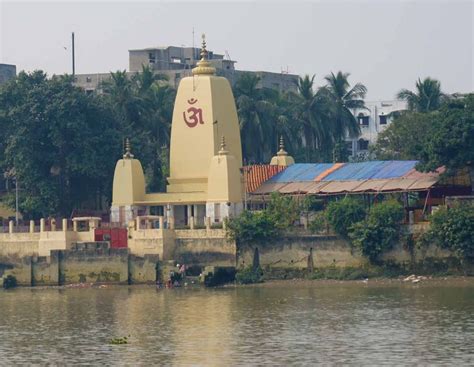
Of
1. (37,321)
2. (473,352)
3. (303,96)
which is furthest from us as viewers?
(303,96)

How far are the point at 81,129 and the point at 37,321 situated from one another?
22.4m

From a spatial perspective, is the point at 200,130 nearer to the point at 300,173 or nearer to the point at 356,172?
the point at 300,173

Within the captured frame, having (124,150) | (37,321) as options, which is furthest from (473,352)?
(124,150)

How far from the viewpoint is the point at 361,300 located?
60000mm

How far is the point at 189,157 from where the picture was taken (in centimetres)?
7675

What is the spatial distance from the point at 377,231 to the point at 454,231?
340cm

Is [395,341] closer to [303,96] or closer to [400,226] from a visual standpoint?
[400,226]

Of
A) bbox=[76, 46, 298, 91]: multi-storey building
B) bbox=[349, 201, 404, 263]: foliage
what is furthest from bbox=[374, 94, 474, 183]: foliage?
bbox=[76, 46, 298, 91]: multi-storey building

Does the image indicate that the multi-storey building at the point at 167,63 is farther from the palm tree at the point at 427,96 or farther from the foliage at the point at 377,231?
the foliage at the point at 377,231

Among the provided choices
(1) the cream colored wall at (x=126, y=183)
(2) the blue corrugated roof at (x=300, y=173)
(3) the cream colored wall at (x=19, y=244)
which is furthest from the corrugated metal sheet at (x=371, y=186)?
(3) the cream colored wall at (x=19, y=244)

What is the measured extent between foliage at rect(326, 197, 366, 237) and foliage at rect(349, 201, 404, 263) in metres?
0.52

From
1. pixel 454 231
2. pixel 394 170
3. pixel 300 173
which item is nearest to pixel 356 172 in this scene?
pixel 394 170

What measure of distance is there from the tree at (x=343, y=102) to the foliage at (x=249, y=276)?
21.8m

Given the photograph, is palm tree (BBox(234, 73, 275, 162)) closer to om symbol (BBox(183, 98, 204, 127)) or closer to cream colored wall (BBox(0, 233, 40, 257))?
om symbol (BBox(183, 98, 204, 127))
